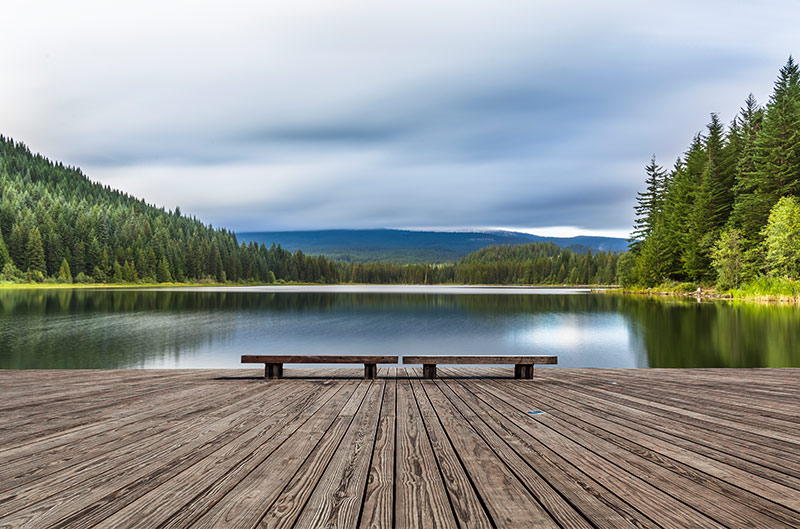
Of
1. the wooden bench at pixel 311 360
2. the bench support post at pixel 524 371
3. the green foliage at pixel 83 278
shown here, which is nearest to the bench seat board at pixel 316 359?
the wooden bench at pixel 311 360

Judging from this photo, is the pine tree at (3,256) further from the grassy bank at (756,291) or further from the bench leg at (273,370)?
the grassy bank at (756,291)

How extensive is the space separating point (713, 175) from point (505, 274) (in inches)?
5268

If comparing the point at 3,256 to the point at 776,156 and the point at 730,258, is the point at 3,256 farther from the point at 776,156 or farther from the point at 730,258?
the point at 776,156

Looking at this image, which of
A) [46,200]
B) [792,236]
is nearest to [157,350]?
[792,236]

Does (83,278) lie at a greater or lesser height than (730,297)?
greater

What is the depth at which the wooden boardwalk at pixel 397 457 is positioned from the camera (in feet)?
10.2

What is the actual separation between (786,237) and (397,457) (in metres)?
54.5

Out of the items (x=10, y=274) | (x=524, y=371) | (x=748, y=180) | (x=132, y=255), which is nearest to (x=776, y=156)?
(x=748, y=180)

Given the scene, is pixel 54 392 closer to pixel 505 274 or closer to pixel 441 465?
pixel 441 465

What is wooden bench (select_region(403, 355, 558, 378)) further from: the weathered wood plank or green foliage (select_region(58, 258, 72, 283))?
green foliage (select_region(58, 258, 72, 283))

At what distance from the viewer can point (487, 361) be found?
8711mm

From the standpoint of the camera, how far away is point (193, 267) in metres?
140

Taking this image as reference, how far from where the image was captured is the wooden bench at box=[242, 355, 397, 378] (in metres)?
8.54

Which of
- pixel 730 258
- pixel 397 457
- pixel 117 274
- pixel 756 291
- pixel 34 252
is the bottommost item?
pixel 397 457
